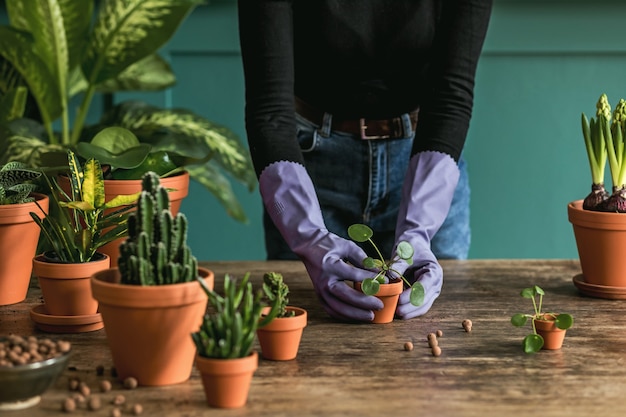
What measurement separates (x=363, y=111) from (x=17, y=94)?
3.45 feet

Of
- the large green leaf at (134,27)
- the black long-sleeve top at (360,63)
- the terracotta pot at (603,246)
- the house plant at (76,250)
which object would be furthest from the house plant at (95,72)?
the terracotta pot at (603,246)

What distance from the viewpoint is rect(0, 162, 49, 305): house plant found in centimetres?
139

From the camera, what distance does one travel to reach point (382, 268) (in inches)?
53.2

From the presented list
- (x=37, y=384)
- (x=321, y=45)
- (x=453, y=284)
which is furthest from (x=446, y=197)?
(x=37, y=384)

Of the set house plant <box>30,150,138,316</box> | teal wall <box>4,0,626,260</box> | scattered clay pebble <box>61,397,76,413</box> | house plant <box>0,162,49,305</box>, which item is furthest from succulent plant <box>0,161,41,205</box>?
teal wall <box>4,0,626,260</box>

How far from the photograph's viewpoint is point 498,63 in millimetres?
2881

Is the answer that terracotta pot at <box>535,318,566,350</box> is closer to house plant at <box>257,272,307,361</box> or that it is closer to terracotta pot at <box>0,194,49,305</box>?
house plant at <box>257,272,307,361</box>

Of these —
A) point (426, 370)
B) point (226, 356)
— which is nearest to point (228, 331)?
point (226, 356)

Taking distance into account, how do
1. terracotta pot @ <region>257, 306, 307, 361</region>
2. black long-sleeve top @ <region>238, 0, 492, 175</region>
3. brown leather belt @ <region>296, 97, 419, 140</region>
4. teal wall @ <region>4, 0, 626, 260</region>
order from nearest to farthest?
terracotta pot @ <region>257, 306, 307, 361</region>
black long-sleeve top @ <region>238, 0, 492, 175</region>
brown leather belt @ <region>296, 97, 419, 140</region>
teal wall @ <region>4, 0, 626, 260</region>

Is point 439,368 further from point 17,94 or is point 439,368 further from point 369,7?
point 17,94

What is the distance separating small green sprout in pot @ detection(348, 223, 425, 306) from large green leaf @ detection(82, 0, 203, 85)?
1.27 m

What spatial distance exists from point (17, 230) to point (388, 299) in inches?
23.5

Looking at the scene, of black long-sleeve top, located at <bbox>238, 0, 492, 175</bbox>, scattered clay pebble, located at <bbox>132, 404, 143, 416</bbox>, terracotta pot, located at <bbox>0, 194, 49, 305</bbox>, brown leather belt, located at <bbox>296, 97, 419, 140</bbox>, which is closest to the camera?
scattered clay pebble, located at <bbox>132, 404, 143, 416</bbox>

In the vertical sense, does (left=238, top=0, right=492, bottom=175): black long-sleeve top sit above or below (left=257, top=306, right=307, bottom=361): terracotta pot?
above
